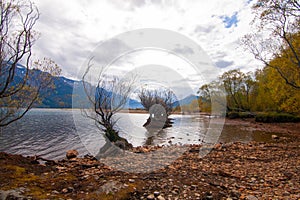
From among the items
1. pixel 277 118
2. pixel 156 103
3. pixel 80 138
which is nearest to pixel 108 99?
pixel 80 138

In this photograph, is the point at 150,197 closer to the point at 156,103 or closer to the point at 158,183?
the point at 158,183

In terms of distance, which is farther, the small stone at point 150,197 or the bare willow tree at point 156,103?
the bare willow tree at point 156,103

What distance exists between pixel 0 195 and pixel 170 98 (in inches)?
1615

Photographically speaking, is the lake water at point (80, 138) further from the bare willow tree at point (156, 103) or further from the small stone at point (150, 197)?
the bare willow tree at point (156, 103)

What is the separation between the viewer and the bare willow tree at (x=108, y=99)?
1335 centimetres

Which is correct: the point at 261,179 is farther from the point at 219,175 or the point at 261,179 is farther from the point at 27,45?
the point at 27,45

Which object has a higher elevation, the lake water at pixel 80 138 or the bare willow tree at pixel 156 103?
the bare willow tree at pixel 156 103

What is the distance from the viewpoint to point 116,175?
213 inches

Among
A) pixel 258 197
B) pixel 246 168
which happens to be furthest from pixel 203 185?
pixel 246 168

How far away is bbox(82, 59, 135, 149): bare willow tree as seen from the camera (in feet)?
43.8

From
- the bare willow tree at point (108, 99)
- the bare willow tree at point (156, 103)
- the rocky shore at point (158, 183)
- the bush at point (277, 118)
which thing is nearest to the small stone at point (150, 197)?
the rocky shore at point (158, 183)

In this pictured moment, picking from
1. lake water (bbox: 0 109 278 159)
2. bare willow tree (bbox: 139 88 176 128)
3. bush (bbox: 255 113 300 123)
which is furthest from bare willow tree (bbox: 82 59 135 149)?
bush (bbox: 255 113 300 123)

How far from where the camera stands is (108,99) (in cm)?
1521

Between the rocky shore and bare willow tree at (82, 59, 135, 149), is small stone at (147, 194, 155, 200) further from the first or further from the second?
bare willow tree at (82, 59, 135, 149)
